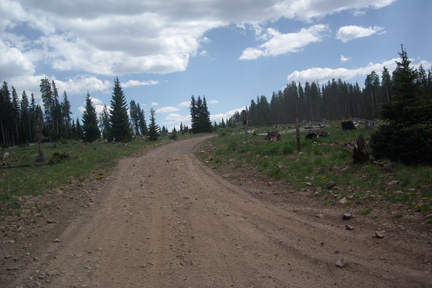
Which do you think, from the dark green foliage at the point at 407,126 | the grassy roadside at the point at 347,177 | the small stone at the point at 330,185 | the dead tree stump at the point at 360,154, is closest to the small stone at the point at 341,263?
the grassy roadside at the point at 347,177

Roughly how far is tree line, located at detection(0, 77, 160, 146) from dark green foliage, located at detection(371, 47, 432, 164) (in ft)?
98.2

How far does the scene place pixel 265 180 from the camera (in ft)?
32.1

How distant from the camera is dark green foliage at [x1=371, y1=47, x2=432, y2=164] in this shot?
936 centimetres

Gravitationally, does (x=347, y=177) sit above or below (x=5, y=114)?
below

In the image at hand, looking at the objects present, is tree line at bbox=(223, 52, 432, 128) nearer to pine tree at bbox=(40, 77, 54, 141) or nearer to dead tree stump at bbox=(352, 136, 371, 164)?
pine tree at bbox=(40, 77, 54, 141)

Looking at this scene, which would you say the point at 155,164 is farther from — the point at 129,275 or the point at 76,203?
the point at 129,275

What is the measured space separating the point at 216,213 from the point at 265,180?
11.2 ft

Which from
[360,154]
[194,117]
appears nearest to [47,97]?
[194,117]

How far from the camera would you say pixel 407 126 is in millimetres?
10000

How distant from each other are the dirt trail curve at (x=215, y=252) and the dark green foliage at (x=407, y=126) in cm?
587

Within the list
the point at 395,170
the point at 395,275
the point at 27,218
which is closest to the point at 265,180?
the point at 395,170

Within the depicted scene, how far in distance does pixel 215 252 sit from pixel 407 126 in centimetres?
911

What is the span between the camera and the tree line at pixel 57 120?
1637 inches

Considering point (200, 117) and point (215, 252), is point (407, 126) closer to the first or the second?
point (215, 252)
